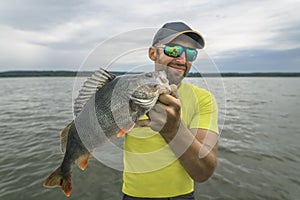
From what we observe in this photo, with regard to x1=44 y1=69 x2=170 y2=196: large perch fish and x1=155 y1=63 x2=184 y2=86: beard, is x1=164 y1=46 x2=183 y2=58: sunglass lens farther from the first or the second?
x1=44 y1=69 x2=170 y2=196: large perch fish

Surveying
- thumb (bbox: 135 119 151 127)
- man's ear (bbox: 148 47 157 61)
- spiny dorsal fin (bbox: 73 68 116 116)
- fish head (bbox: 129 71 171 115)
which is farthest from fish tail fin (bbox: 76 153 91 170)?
man's ear (bbox: 148 47 157 61)

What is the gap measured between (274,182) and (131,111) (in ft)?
21.0

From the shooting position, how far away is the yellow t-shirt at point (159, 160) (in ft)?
9.01

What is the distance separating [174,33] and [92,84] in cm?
122

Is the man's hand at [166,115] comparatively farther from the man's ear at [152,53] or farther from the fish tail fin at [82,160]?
the man's ear at [152,53]

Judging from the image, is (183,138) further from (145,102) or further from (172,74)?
(172,74)

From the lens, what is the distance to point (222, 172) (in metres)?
7.56

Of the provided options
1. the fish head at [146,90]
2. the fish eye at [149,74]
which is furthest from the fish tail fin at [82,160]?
the fish eye at [149,74]

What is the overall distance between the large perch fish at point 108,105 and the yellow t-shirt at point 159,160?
0.55 m

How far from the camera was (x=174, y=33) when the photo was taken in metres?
2.92

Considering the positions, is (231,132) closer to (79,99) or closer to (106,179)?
(106,179)

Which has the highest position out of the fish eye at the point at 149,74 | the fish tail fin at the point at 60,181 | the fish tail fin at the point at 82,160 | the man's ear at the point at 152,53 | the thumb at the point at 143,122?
the man's ear at the point at 152,53

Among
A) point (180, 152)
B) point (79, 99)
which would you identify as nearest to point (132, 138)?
point (180, 152)

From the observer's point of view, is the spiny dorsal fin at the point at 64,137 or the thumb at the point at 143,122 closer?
the thumb at the point at 143,122
